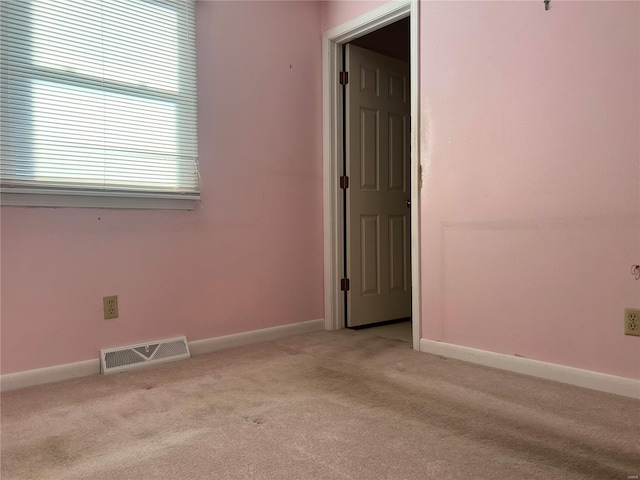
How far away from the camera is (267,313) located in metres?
3.20

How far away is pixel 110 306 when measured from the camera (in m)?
2.53

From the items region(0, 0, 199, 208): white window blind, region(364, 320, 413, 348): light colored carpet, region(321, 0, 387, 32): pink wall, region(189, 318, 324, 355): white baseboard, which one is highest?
region(321, 0, 387, 32): pink wall

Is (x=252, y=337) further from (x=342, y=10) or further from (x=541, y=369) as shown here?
(x=342, y=10)

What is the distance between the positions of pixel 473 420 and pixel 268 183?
1988mm

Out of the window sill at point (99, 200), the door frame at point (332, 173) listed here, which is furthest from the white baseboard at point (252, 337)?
the window sill at point (99, 200)

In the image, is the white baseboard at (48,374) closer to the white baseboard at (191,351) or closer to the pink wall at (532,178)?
the white baseboard at (191,351)

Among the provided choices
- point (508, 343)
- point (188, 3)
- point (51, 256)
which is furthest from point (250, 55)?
point (508, 343)

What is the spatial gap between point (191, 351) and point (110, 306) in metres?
0.54

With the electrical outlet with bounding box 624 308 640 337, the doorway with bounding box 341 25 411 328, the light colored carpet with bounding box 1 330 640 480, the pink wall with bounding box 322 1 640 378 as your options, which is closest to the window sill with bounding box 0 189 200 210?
the light colored carpet with bounding box 1 330 640 480

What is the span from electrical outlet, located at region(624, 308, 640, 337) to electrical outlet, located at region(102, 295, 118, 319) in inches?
95.6

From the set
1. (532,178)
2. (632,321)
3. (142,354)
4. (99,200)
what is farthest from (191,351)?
(632,321)

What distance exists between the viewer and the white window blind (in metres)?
2.25

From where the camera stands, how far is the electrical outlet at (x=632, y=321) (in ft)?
6.59

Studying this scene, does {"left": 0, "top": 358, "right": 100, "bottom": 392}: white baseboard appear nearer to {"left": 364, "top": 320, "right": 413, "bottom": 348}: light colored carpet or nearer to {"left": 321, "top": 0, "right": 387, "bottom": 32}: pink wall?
{"left": 364, "top": 320, "right": 413, "bottom": 348}: light colored carpet
